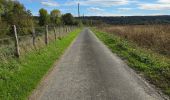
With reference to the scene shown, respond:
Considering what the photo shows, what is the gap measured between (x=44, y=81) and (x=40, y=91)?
4.48 ft

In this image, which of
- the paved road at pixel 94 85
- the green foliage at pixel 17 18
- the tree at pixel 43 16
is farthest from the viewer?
the tree at pixel 43 16

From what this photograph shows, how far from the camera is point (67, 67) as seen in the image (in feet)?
41.1

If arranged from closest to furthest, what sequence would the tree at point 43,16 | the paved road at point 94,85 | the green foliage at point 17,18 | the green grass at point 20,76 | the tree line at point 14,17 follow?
the paved road at point 94,85 < the green grass at point 20,76 < the tree line at point 14,17 < the green foliage at point 17,18 < the tree at point 43,16

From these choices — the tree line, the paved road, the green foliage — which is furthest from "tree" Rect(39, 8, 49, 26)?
the paved road

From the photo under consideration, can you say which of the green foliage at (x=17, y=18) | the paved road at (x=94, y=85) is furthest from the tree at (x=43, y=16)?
the paved road at (x=94, y=85)

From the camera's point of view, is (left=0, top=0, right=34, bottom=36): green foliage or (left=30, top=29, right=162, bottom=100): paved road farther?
(left=0, top=0, right=34, bottom=36): green foliage

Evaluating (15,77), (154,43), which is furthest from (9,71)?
(154,43)

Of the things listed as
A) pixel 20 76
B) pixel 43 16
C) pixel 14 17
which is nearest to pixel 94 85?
pixel 20 76

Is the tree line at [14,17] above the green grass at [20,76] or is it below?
above

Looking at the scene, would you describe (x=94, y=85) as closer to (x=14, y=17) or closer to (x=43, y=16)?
(x=14, y=17)

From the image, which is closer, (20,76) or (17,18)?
(20,76)

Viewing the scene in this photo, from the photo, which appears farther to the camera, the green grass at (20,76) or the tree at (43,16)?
the tree at (43,16)

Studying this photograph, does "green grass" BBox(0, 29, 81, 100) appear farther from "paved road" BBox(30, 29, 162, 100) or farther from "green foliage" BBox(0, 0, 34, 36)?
"green foliage" BBox(0, 0, 34, 36)

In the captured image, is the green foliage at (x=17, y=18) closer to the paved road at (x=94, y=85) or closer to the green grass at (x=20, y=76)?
the green grass at (x=20, y=76)
